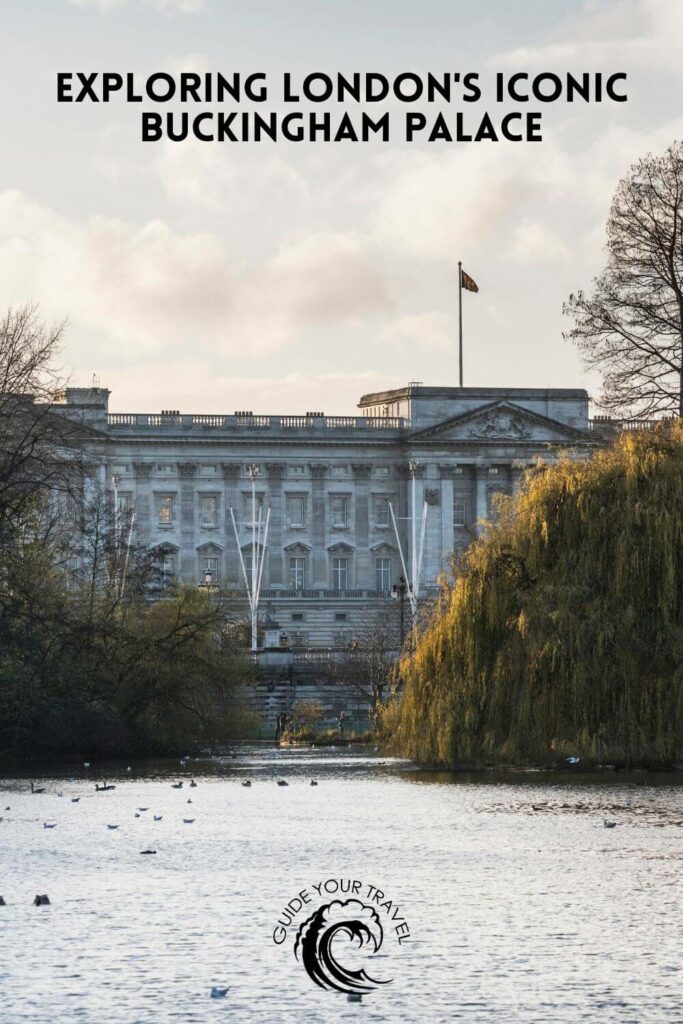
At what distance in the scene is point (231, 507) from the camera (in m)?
152

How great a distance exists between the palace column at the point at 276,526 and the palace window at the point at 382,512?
6846 millimetres

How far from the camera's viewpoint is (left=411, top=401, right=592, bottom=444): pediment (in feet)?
497

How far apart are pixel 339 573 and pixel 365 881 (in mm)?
131314

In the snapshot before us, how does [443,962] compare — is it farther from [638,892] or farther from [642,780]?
[642,780]

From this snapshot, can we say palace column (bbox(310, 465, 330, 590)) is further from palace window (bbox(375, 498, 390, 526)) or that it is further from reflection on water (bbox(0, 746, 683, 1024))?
reflection on water (bbox(0, 746, 683, 1024))

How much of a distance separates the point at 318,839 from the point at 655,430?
19.6 metres

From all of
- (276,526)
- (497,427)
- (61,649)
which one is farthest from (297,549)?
(61,649)

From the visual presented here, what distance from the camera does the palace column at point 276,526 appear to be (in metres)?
153

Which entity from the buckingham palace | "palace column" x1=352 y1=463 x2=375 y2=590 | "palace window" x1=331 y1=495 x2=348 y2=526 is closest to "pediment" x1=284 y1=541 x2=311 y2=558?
the buckingham palace

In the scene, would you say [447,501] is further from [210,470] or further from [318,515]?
[210,470]

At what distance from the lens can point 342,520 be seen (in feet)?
506

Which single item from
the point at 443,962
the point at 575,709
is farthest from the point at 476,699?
the point at 443,962

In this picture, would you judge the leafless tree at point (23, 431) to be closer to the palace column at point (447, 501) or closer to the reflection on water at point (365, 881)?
the reflection on water at point (365, 881)

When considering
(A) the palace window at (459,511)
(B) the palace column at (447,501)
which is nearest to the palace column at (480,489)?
(A) the palace window at (459,511)
